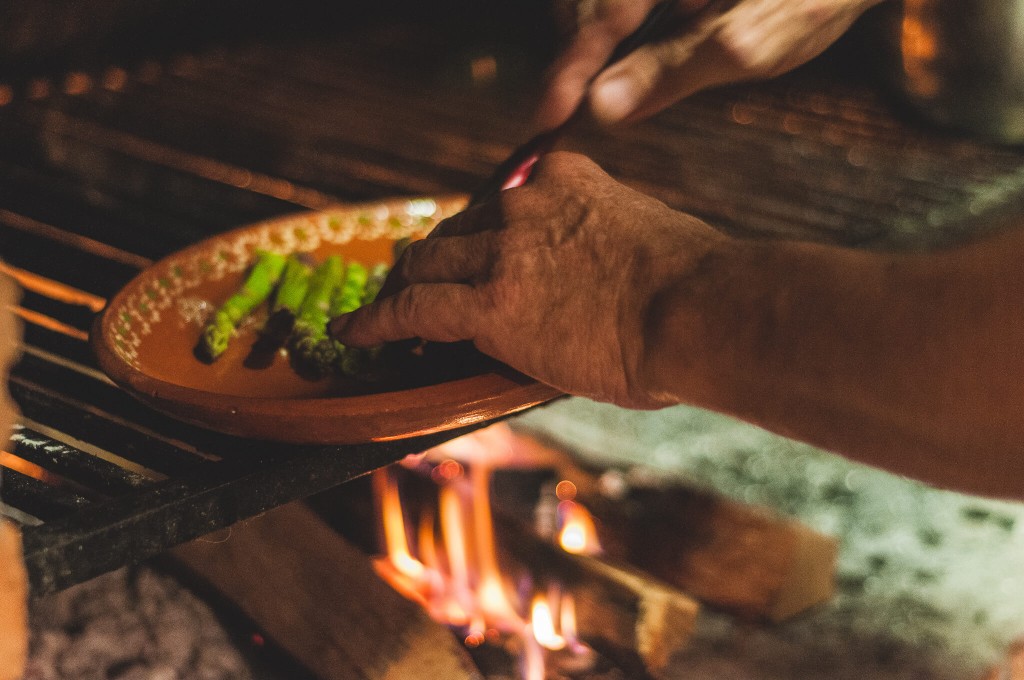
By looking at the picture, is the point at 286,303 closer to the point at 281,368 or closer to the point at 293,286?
the point at 293,286

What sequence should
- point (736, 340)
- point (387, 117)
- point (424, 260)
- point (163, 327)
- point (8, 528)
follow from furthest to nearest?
point (387, 117)
point (163, 327)
point (424, 260)
point (736, 340)
point (8, 528)

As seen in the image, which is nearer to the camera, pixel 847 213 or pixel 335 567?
pixel 335 567

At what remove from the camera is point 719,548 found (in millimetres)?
1947

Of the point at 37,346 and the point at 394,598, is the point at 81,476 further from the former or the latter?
the point at 394,598

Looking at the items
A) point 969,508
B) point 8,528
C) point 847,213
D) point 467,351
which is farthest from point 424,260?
point 969,508

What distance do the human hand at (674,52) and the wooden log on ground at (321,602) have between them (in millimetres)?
828

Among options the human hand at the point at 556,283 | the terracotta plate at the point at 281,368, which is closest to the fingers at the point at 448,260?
the human hand at the point at 556,283

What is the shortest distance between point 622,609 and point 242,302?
88 cm

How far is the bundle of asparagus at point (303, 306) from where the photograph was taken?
1231 millimetres

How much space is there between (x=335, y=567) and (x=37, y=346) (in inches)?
23.7

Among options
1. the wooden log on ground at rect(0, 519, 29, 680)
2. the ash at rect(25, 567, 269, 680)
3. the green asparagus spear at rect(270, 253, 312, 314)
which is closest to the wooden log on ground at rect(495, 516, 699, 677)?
the ash at rect(25, 567, 269, 680)

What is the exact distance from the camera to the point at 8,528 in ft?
2.65

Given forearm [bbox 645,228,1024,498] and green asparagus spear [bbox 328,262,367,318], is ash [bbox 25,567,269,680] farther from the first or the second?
forearm [bbox 645,228,1024,498]

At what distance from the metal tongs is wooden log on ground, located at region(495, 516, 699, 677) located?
2.41 feet
